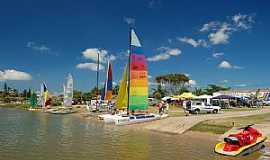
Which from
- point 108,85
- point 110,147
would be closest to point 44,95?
point 108,85

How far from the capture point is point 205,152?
23016 millimetres

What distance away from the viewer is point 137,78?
44094 millimetres

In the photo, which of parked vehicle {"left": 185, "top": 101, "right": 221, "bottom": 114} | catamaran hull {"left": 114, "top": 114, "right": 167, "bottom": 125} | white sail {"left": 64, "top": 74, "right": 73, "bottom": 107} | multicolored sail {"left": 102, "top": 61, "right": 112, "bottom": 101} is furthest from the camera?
white sail {"left": 64, "top": 74, "right": 73, "bottom": 107}

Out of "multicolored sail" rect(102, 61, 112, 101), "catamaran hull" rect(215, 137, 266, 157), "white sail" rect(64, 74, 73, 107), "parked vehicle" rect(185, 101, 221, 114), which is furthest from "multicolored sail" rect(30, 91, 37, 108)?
"catamaran hull" rect(215, 137, 266, 157)

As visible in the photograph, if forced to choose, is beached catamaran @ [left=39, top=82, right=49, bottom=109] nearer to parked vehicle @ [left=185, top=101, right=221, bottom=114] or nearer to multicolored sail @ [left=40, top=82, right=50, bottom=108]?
multicolored sail @ [left=40, top=82, right=50, bottom=108]

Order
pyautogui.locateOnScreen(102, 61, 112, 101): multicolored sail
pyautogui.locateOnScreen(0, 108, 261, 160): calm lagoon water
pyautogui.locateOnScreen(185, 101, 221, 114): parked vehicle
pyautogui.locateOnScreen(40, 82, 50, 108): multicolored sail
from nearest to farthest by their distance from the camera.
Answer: pyautogui.locateOnScreen(0, 108, 261, 160): calm lagoon water < pyautogui.locateOnScreen(185, 101, 221, 114): parked vehicle < pyautogui.locateOnScreen(102, 61, 112, 101): multicolored sail < pyautogui.locateOnScreen(40, 82, 50, 108): multicolored sail

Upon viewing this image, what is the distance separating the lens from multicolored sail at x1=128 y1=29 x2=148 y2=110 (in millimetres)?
43688

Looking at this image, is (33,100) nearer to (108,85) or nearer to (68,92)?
(68,92)

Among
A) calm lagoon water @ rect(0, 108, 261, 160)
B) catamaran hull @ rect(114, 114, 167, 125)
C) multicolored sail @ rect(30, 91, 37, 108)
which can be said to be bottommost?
calm lagoon water @ rect(0, 108, 261, 160)

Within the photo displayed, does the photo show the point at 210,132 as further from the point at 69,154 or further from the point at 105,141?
the point at 69,154

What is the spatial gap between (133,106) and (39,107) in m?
54.4

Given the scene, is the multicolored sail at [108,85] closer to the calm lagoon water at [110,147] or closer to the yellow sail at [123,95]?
the yellow sail at [123,95]

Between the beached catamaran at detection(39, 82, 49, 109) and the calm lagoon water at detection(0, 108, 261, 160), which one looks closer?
the calm lagoon water at detection(0, 108, 261, 160)

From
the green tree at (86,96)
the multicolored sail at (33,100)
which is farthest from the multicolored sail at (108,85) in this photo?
the green tree at (86,96)
